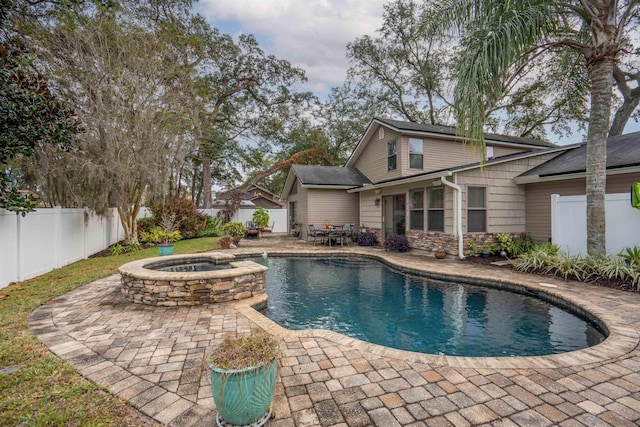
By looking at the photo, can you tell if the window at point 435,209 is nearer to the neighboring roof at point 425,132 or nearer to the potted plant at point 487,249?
the potted plant at point 487,249

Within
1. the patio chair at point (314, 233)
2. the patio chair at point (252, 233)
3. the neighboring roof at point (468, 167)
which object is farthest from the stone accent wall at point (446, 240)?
the patio chair at point (252, 233)

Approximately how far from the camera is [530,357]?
3.05 meters

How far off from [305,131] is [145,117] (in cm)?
1591

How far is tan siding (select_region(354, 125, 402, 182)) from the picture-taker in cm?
1285

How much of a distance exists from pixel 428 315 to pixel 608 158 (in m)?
7.90

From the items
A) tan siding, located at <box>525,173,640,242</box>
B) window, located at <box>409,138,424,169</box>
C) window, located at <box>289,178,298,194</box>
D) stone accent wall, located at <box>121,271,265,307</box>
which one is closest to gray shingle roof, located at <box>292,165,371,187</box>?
window, located at <box>289,178,298,194</box>

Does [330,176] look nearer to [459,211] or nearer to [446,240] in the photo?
[446,240]

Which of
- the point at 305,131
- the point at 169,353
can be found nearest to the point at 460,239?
the point at 169,353

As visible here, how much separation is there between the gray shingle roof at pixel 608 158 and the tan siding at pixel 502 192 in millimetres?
432

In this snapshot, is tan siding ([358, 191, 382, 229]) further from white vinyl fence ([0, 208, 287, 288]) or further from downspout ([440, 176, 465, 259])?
white vinyl fence ([0, 208, 287, 288])

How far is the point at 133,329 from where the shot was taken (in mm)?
3834

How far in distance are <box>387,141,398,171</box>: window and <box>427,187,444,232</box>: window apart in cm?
327

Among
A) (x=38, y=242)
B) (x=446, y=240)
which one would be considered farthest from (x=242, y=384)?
(x=446, y=240)

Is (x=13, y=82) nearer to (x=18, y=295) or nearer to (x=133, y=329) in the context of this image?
(x=18, y=295)
